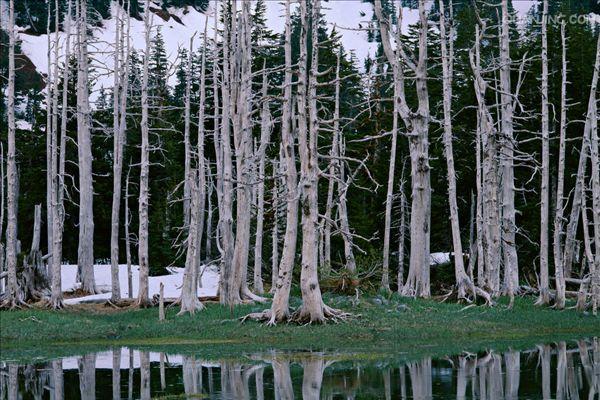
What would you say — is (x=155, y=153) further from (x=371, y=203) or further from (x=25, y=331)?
(x=25, y=331)

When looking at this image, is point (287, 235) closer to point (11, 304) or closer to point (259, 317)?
point (259, 317)

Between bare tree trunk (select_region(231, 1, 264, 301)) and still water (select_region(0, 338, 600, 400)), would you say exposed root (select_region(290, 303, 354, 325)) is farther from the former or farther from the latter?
bare tree trunk (select_region(231, 1, 264, 301))

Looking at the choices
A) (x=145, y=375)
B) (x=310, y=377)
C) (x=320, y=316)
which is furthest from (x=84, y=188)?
(x=310, y=377)

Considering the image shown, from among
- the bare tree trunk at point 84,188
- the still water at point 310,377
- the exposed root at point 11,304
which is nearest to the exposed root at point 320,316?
the still water at point 310,377

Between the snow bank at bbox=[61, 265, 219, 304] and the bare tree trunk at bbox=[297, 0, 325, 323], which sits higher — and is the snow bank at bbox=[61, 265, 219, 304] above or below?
below

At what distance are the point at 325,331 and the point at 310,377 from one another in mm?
7223

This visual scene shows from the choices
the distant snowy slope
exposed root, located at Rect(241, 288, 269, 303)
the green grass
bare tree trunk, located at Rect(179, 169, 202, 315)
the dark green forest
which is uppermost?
the distant snowy slope

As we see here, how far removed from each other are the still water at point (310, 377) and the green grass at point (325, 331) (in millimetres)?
1568

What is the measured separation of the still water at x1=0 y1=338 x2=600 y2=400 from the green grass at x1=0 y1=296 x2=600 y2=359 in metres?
1.57

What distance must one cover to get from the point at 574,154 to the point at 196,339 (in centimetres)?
2952

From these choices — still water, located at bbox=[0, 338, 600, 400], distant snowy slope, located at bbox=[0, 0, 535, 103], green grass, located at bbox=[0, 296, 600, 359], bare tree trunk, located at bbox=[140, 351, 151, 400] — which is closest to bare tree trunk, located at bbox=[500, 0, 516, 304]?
green grass, located at bbox=[0, 296, 600, 359]

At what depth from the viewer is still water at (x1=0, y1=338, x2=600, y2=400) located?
14.5 metres

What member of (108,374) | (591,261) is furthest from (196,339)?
(591,261)

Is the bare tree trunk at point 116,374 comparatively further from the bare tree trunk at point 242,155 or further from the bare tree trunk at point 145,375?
the bare tree trunk at point 242,155
